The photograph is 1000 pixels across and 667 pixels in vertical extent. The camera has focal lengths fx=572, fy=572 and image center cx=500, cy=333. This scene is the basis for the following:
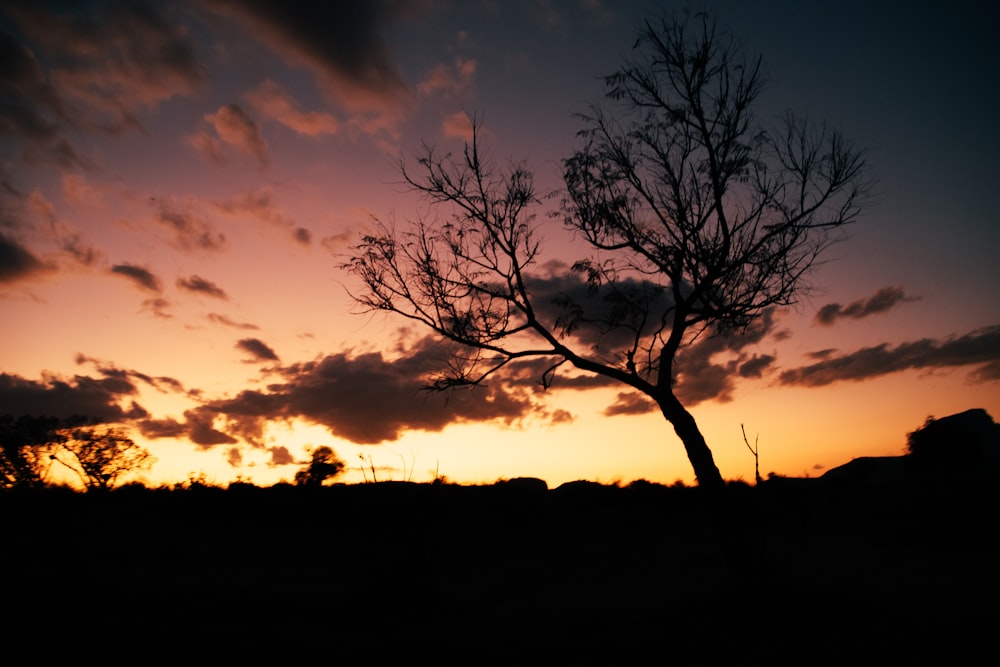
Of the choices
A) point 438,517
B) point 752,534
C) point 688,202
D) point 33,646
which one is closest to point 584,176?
point 688,202

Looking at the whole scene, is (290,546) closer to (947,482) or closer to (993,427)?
(947,482)

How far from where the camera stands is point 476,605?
472 inches

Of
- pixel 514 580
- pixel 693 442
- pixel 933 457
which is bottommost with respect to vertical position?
pixel 514 580

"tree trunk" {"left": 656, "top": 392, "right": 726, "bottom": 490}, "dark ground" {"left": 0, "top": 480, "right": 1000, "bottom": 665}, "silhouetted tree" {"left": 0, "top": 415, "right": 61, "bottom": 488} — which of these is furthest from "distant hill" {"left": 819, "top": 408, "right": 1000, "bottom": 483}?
"silhouetted tree" {"left": 0, "top": 415, "right": 61, "bottom": 488}

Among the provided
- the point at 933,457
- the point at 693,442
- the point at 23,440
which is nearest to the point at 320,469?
the point at 23,440

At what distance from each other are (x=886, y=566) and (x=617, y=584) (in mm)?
7023

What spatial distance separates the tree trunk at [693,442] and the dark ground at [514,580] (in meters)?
0.38

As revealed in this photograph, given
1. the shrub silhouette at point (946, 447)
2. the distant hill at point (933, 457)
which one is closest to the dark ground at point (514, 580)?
the distant hill at point (933, 457)

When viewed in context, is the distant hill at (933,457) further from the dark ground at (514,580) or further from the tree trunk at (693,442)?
the tree trunk at (693,442)

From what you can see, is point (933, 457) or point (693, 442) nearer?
point (693, 442)

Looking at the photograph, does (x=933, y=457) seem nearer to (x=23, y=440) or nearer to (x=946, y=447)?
(x=946, y=447)

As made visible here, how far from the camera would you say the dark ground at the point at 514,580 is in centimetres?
821

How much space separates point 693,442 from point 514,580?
7381 mm

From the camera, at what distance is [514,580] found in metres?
15.3
